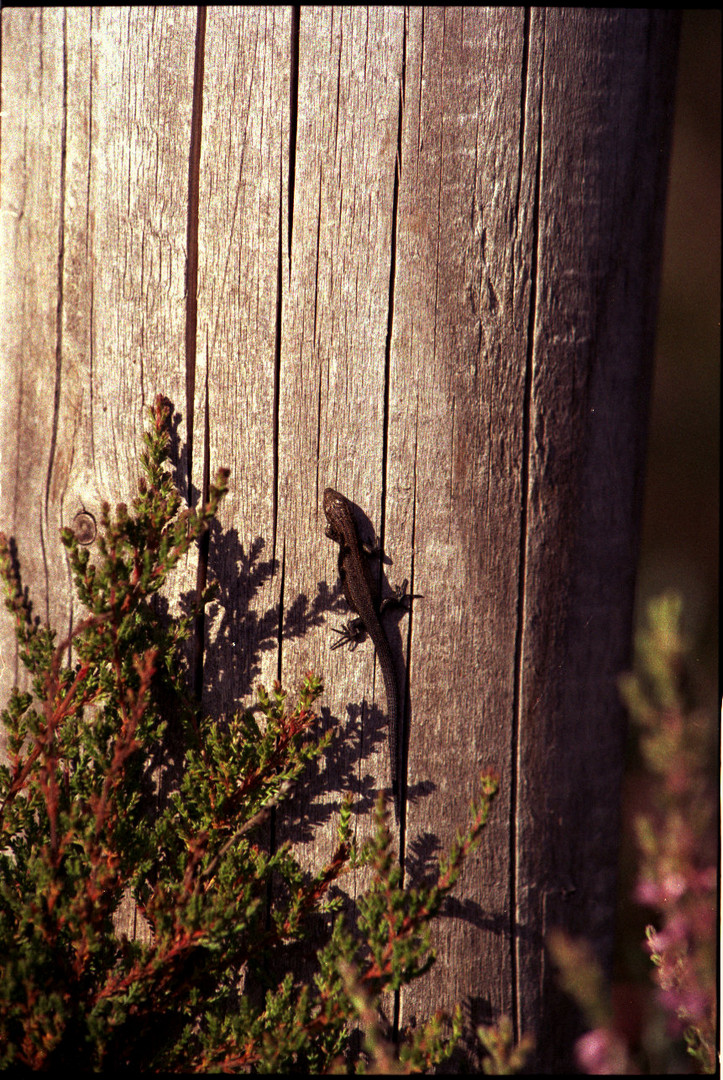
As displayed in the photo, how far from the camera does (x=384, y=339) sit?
2.32 metres

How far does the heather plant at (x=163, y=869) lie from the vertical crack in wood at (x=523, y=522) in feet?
0.73

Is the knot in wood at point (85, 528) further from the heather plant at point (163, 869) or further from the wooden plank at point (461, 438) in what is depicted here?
the wooden plank at point (461, 438)

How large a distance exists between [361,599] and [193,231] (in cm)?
118

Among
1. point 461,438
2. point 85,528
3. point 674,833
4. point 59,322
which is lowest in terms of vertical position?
point 674,833

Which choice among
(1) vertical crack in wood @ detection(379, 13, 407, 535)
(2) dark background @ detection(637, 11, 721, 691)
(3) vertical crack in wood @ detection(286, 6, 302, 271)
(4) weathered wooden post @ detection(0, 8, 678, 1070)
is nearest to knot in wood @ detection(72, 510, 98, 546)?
(4) weathered wooden post @ detection(0, 8, 678, 1070)

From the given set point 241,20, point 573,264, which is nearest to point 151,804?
point 573,264

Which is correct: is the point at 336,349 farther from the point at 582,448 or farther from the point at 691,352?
the point at 691,352

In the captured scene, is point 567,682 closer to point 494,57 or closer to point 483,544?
point 483,544

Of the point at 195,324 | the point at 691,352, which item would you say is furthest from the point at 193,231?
the point at 691,352

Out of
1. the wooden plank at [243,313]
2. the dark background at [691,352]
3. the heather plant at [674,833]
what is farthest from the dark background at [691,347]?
the wooden plank at [243,313]

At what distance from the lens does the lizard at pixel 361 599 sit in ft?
7.75

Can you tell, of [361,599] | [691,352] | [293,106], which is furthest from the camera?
[691,352]

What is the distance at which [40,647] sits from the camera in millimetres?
2201

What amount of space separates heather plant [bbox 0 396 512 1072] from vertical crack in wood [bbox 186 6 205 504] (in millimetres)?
125
